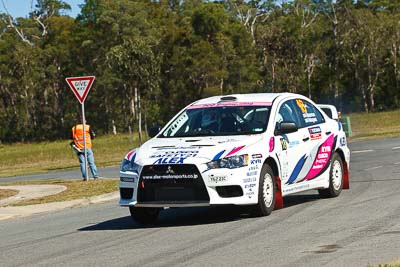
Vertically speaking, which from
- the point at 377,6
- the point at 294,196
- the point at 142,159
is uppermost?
the point at 377,6

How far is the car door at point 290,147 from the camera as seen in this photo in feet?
40.3

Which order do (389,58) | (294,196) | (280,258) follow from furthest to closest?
(389,58) → (294,196) → (280,258)

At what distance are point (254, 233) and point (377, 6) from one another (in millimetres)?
81402

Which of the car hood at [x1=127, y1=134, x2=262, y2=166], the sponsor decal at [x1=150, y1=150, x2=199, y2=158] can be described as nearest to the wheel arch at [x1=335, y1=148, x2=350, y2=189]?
the car hood at [x1=127, y1=134, x2=262, y2=166]

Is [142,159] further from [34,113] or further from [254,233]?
[34,113]

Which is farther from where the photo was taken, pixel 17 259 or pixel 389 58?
pixel 389 58

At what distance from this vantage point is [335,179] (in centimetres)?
1387

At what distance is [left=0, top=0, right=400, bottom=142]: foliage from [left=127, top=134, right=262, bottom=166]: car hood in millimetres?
60055

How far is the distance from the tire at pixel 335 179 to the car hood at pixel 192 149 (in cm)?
232

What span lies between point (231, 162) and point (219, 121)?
1.32 metres

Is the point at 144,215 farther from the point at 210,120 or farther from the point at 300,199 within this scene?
the point at 300,199

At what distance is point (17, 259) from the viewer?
9844 millimetres

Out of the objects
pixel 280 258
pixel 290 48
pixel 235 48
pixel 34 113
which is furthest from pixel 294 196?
pixel 34 113

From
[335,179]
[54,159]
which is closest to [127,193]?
[335,179]
